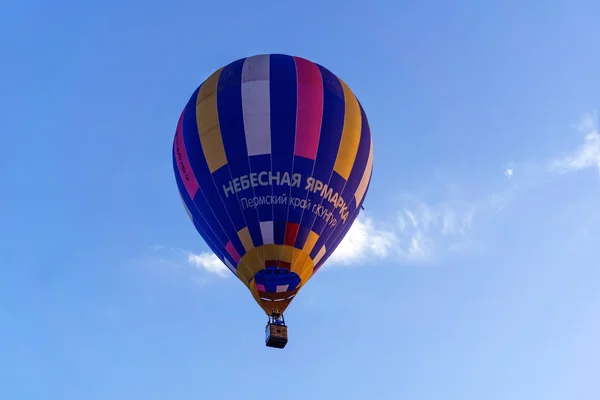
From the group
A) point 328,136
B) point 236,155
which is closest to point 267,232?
point 236,155

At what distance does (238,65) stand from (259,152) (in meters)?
3.07

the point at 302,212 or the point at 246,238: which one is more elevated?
the point at 302,212

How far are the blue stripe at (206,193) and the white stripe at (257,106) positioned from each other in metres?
1.35

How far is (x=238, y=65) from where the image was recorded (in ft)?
67.7

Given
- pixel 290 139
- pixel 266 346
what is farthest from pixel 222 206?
pixel 266 346

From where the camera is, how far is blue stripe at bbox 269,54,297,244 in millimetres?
18578

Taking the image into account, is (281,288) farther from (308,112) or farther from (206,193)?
(308,112)

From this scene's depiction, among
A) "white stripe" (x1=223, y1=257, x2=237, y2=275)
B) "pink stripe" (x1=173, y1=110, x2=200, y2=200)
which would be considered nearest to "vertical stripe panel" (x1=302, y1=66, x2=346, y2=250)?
"white stripe" (x1=223, y1=257, x2=237, y2=275)

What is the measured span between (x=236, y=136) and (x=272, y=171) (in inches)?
53.0

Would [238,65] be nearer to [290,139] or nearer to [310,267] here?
[290,139]

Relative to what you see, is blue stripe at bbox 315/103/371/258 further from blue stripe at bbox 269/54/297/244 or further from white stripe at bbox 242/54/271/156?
white stripe at bbox 242/54/271/156

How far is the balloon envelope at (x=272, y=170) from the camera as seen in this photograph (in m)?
18.7

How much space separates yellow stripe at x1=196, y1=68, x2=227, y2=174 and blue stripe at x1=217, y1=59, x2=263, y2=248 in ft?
0.44

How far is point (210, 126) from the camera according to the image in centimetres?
1962
